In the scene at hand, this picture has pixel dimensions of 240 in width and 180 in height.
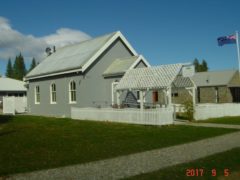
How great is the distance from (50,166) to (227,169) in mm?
4583

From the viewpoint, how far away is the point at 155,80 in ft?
72.7

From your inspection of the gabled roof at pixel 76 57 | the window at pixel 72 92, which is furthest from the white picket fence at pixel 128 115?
the gabled roof at pixel 76 57

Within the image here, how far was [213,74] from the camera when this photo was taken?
160 feet

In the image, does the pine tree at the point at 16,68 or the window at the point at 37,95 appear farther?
the pine tree at the point at 16,68

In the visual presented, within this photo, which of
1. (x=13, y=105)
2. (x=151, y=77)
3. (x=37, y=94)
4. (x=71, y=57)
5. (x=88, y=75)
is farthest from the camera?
(x=13, y=105)

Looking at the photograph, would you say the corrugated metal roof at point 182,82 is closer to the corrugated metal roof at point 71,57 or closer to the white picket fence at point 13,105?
the corrugated metal roof at point 71,57

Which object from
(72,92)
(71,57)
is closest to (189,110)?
(72,92)

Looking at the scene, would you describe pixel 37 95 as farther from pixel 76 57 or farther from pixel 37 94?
pixel 76 57

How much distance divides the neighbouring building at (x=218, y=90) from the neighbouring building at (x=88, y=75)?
1642cm

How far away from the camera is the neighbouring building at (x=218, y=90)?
146ft

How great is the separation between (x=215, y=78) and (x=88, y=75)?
24.6 meters

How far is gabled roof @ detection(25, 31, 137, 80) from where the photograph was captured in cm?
2749

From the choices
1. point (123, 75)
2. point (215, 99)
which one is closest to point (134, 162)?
point (123, 75)

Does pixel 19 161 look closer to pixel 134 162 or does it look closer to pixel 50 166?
pixel 50 166
